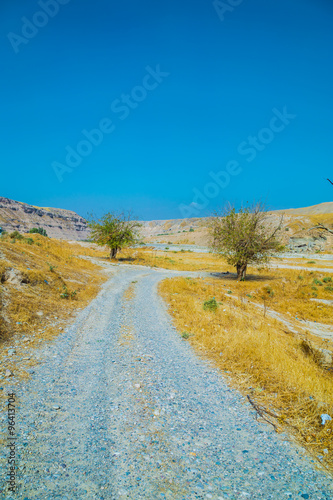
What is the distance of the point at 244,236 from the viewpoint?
2584cm

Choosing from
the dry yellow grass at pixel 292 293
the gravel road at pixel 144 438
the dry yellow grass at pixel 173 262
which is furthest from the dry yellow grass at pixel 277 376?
the dry yellow grass at pixel 173 262

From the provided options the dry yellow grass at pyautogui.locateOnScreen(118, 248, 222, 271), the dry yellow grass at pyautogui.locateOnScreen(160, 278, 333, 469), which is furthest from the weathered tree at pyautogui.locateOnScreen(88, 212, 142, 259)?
the dry yellow grass at pyautogui.locateOnScreen(160, 278, 333, 469)

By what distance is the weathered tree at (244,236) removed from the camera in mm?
25891

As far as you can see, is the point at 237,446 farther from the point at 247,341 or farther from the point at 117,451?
the point at 247,341

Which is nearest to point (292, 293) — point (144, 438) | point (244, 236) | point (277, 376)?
point (244, 236)

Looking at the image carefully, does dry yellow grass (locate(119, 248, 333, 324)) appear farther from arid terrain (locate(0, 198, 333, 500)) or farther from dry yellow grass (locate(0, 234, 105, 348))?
dry yellow grass (locate(0, 234, 105, 348))

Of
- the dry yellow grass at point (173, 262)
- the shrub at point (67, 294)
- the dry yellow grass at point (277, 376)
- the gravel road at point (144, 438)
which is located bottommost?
the gravel road at point (144, 438)

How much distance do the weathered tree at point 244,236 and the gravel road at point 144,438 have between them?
20072 mm

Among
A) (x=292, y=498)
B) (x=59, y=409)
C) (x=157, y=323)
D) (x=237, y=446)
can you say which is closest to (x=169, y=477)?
(x=237, y=446)

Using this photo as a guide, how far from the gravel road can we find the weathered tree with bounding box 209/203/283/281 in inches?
790

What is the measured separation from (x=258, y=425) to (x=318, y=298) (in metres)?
22.1

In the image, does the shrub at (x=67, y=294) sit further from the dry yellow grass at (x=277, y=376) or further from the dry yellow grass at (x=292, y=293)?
the dry yellow grass at (x=292, y=293)

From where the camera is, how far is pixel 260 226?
1046 inches

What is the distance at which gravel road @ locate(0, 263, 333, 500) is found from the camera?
340 centimetres
